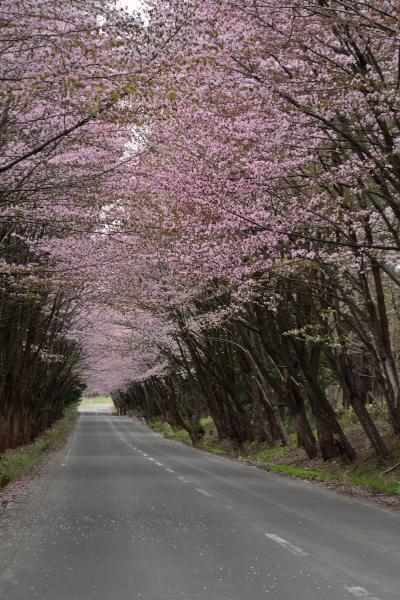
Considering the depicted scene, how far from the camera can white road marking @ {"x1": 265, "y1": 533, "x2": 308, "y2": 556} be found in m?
8.39

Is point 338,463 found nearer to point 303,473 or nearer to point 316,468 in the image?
point 316,468

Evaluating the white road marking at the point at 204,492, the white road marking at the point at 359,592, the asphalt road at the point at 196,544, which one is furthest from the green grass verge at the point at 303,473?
the white road marking at the point at 359,592

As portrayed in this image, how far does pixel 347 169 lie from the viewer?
495 inches

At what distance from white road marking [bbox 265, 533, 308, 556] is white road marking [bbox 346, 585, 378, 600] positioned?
1622mm

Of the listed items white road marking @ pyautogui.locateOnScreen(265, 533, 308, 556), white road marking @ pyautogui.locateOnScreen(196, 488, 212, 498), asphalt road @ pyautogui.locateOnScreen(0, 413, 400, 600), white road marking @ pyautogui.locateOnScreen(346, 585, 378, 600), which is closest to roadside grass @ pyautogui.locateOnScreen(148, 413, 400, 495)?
asphalt road @ pyautogui.locateOnScreen(0, 413, 400, 600)

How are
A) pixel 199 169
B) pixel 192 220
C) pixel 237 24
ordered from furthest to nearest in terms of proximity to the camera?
pixel 192 220
pixel 199 169
pixel 237 24

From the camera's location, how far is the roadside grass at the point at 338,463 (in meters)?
17.0

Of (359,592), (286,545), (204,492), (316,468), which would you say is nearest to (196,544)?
(286,545)

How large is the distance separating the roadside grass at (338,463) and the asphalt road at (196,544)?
1.63 m

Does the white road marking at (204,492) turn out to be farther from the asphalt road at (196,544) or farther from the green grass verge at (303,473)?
the green grass verge at (303,473)

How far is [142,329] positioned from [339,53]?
29102mm

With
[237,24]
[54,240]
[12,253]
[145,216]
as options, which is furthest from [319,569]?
[12,253]

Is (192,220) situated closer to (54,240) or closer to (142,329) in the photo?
(54,240)

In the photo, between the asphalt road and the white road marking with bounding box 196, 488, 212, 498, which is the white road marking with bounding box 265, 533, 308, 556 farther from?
the white road marking with bounding box 196, 488, 212, 498
